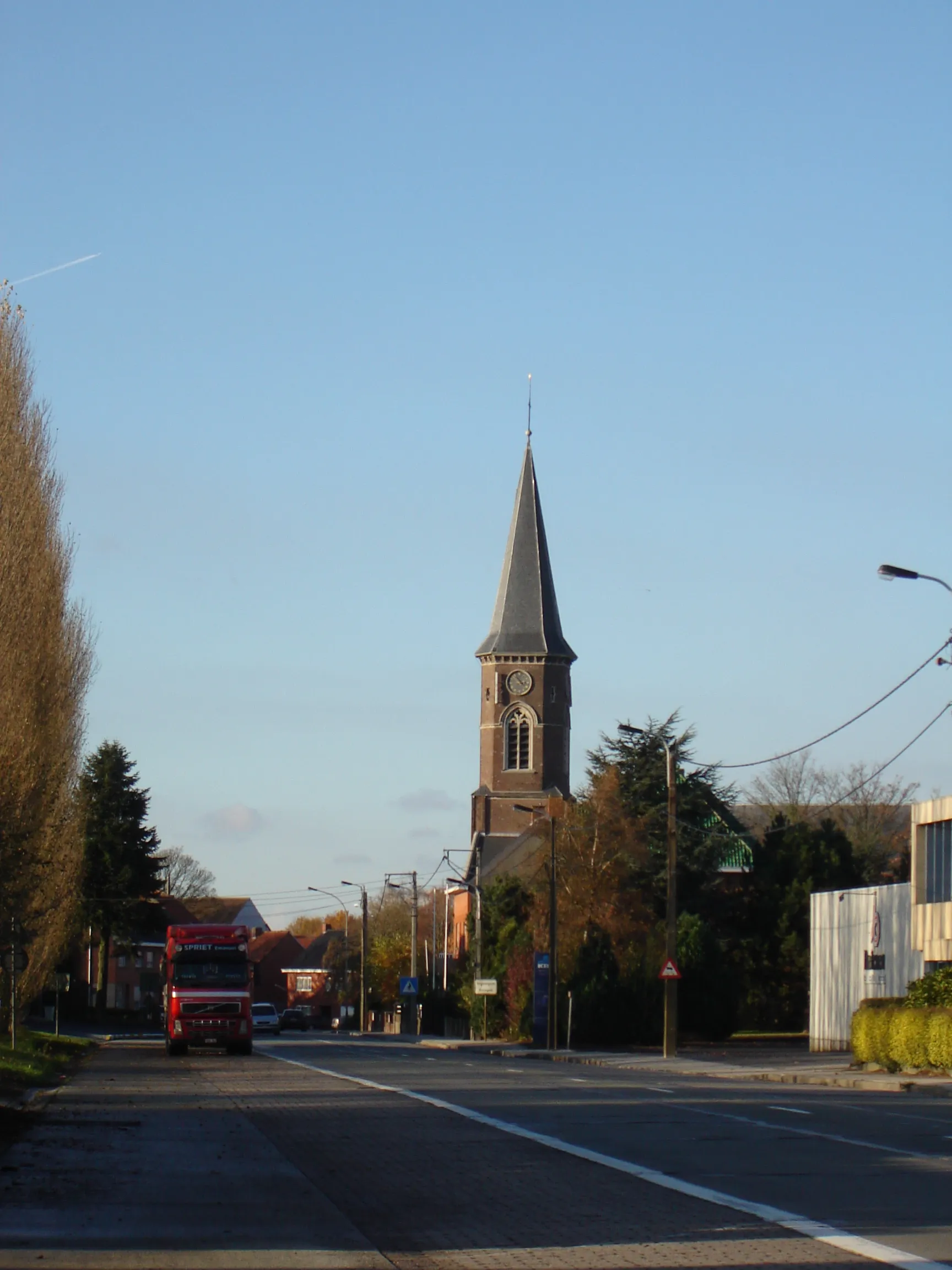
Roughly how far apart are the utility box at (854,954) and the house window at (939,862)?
174 centimetres

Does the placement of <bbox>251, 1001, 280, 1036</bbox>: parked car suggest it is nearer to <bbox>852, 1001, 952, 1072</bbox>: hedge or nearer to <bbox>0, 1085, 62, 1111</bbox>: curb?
<bbox>852, 1001, 952, 1072</bbox>: hedge

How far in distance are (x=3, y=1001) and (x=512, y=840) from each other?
7183cm

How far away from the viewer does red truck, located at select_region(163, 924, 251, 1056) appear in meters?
41.1

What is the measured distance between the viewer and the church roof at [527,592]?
10606cm

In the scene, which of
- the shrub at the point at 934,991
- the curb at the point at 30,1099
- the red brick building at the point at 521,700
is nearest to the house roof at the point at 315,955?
the red brick building at the point at 521,700

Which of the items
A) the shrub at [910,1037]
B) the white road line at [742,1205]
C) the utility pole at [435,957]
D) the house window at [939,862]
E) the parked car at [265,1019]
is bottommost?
the parked car at [265,1019]

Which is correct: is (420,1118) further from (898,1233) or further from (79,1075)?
(79,1075)

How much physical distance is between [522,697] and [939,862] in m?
71.0

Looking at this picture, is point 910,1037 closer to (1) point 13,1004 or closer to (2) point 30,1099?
(2) point 30,1099

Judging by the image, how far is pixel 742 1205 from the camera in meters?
11.0

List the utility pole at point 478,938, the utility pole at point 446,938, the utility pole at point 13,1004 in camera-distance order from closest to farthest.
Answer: the utility pole at point 13,1004 → the utility pole at point 478,938 → the utility pole at point 446,938

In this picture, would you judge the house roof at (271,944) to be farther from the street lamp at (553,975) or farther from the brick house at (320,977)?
the street lamp at (553,975)

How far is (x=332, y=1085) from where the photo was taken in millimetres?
25953

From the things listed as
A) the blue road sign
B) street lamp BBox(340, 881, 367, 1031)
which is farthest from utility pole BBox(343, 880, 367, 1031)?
the blue road sign
